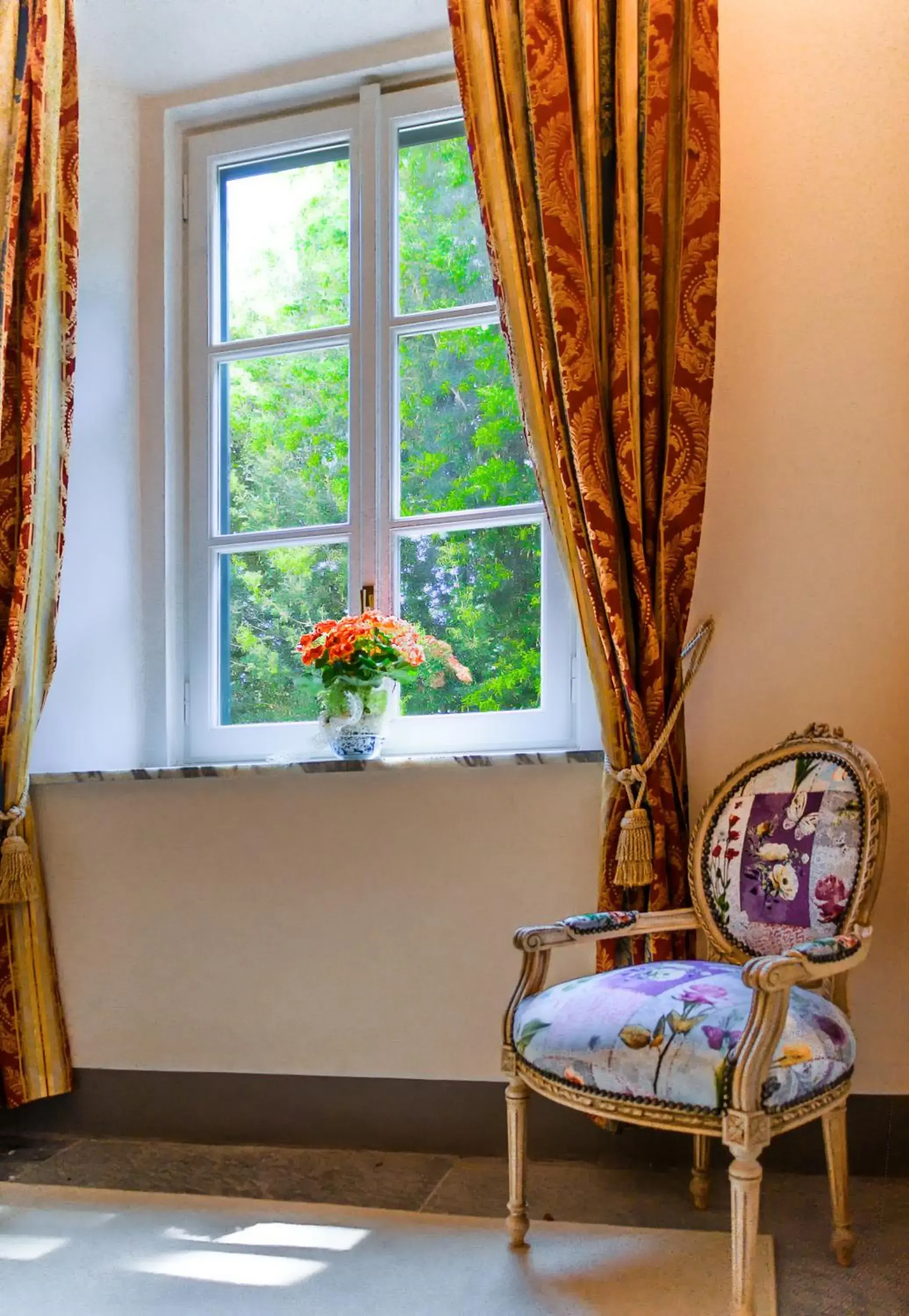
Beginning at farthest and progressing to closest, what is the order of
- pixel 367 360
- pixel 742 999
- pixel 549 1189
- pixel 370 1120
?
1. pixel 367 360
2. pixel 370 1120
3. pixel 549 1189
4. pixel 742 999

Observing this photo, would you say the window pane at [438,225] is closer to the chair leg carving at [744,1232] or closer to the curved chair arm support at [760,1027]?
the curved chair arm support at [760,1027]

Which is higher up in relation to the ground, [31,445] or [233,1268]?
[31,445]

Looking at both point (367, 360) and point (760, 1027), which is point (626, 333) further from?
point (760, 1027)

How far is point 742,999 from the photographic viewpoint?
169 cm

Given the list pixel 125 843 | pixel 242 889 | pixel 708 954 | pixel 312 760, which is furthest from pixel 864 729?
pixel 125 843

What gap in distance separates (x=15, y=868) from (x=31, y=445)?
37.3 inches

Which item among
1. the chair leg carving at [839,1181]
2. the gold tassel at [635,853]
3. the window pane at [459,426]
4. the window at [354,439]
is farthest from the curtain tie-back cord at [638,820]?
the window pane at [459,426]

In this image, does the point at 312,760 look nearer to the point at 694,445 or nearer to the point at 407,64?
the point at 694,445

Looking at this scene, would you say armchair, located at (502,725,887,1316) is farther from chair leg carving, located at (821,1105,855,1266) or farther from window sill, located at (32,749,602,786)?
window sill, located at (32,749,602,786)

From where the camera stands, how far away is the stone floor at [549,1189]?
71.8 inches

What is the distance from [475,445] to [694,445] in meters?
0.67

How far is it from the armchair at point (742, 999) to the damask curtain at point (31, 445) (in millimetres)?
1210

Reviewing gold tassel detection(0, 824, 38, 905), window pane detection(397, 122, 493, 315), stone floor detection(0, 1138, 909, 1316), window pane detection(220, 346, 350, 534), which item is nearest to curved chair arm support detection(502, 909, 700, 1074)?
stone floor detection(0, 1138, 909, 1316)

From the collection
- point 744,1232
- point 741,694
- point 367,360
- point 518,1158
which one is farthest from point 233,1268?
point 367,360
